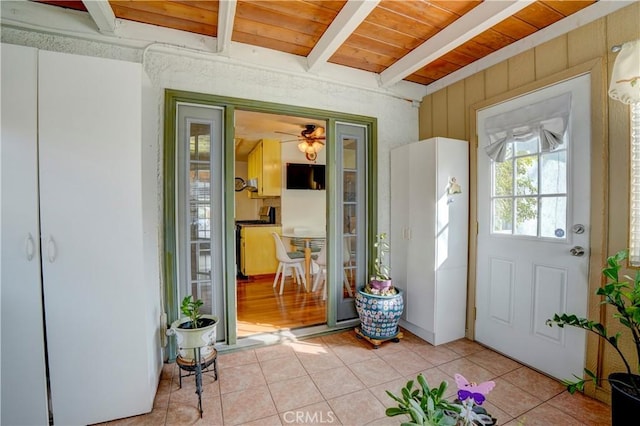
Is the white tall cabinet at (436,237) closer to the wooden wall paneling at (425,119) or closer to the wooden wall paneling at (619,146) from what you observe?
the wooden wall paneling at (425,119)

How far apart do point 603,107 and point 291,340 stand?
9.51 ft

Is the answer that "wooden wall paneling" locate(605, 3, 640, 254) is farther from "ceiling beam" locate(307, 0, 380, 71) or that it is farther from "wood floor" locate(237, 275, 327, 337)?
"wood floor" locate(237, 275, 327, 337)

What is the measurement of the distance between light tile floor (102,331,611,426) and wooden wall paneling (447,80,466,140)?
79.1 inches

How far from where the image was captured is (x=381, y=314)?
241cm

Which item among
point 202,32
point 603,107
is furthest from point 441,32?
point 202,32

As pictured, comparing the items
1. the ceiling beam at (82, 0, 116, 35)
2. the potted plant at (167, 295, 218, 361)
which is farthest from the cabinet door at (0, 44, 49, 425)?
the potted plant at (167, 295, 218, 361)

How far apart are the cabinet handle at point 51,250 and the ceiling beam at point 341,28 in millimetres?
2167

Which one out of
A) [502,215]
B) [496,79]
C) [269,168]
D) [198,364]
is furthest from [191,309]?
[269,168]

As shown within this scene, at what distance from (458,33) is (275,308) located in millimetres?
3195

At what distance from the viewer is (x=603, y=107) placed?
68.3 inches

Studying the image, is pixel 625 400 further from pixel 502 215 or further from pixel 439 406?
pixel 502 215

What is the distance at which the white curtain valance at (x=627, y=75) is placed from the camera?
1.50 metres

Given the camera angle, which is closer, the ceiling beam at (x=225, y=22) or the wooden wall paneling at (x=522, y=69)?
the ceiling beam at (x=225, y=22)

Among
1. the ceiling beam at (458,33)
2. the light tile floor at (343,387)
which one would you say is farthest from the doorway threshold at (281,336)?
the ceiling beam at (458,33)
